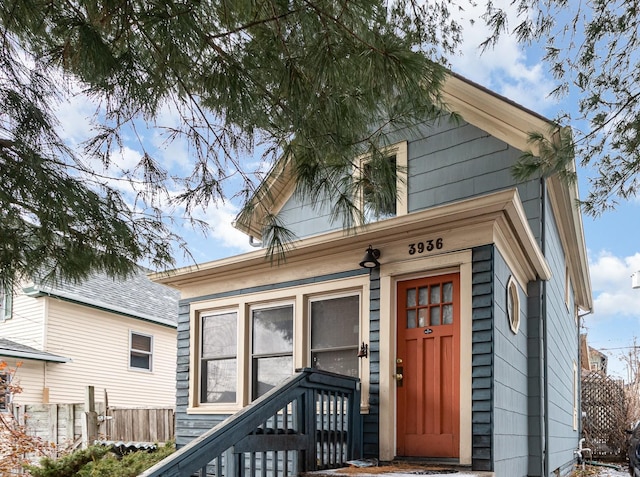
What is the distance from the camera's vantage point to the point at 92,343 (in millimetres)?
15781

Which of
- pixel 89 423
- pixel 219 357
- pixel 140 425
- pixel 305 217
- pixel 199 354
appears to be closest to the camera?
pixel 219 357

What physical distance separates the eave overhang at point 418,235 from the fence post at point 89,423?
4409 millimetres

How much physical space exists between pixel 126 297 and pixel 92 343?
1.68 meters

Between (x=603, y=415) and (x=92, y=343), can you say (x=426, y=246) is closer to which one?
(x=603, y=415)

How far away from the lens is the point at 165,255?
5109 mm

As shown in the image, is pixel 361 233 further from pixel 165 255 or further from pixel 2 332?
pixel 2 332

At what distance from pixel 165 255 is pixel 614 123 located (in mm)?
3569

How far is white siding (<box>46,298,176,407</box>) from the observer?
14992mm

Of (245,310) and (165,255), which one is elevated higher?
(165,255)

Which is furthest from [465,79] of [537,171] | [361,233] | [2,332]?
[2,332]

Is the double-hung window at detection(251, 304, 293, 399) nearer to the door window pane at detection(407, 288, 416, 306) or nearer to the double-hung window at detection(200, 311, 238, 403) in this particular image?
the double-hung window at detection(200, 311, 238, 403)

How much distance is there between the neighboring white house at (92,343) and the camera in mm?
14453

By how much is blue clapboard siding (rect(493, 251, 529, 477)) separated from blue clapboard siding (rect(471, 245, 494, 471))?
0.28 feet

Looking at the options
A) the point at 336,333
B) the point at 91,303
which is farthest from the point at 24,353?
the point at 336,333
